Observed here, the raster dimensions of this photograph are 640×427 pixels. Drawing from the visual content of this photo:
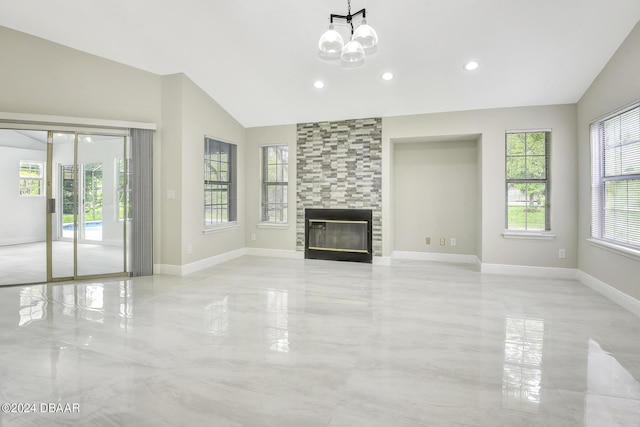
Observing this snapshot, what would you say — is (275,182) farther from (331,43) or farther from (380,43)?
(331,43)

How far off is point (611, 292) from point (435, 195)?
9.65 ft

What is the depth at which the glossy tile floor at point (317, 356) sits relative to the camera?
1812 millimetres

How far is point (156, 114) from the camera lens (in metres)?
5.03

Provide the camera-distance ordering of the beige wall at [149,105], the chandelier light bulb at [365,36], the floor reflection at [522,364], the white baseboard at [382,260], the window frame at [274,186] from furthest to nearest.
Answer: the window frame at [274,186], the white baseboard at [382,260], the beige wall at [149,105], the chandelier light bulb at [365,36], the floor reflection at [522,364]

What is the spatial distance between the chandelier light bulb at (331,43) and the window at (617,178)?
322 cm

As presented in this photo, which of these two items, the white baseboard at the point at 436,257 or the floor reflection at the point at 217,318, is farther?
the white baseboard at the point at 436,257

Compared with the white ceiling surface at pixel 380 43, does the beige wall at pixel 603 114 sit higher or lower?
lower

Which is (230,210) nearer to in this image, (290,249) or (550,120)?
(290,249)

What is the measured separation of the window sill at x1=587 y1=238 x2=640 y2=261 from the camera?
346 centimetres

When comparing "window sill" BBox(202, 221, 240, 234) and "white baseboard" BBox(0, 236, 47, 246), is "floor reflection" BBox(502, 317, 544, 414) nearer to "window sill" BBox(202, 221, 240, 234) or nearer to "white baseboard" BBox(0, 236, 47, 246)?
"window sill" BBox(202, 221, 240, 234)

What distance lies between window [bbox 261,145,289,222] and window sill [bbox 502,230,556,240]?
3.87 metres

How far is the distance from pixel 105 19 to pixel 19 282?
A: 3542 millimetres

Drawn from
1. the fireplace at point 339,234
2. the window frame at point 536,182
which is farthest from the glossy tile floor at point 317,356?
the fireplace at point 339,234

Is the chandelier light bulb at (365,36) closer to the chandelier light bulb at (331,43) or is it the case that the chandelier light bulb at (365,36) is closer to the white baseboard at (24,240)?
the chandelier light bulb at (331,43)
